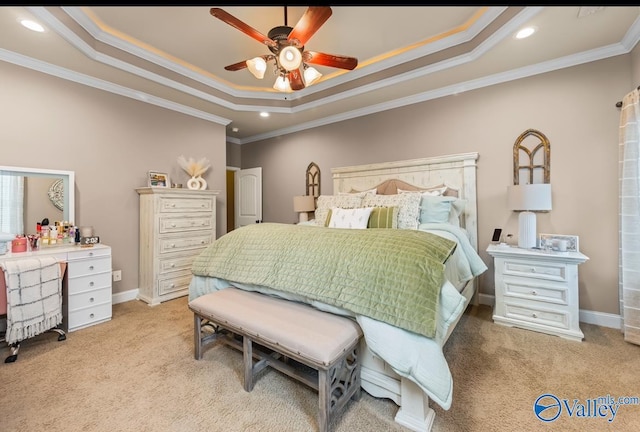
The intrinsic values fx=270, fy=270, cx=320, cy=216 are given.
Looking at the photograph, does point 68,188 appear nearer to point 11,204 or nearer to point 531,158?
point 11,204

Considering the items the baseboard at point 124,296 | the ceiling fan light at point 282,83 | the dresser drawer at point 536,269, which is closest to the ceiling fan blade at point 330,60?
the ceiling fan light at point 282,83

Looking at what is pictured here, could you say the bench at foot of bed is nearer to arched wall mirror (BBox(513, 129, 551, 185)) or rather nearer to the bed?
the bed

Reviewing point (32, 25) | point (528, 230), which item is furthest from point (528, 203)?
point (32, 25)

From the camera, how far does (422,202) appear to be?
2869mm

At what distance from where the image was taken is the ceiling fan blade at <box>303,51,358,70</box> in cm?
215

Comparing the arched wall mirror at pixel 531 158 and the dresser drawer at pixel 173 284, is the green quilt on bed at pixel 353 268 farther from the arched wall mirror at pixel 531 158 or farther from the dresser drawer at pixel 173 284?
the arched wall mirror at pixel 531 158

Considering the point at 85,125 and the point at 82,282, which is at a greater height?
the point at 85,125

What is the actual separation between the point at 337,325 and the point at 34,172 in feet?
10.6

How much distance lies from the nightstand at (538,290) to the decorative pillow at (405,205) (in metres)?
0.77

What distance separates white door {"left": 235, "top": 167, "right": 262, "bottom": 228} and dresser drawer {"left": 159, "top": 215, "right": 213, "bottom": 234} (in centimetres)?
146

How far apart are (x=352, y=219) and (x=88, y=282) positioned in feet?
8.51

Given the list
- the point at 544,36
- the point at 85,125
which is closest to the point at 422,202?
the point at 544,36

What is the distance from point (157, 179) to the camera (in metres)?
3.51

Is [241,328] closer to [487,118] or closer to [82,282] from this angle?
[82,282]
